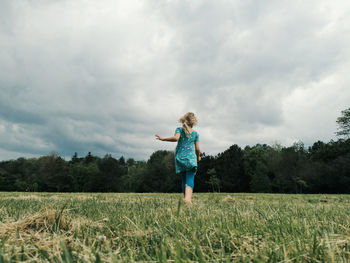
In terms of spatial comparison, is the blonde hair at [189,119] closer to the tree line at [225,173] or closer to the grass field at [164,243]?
the grass field at [164,243]

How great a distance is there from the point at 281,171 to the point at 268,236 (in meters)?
54.6

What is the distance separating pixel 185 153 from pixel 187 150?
0.09m

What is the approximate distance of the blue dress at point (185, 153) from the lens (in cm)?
578

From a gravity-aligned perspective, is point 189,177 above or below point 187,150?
below

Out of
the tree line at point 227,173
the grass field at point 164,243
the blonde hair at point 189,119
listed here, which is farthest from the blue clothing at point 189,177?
the tree line at point 227,173

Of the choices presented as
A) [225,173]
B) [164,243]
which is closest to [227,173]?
[225,173]

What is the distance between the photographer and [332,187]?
138 feet

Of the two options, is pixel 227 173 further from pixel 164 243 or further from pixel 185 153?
pixel 164 243

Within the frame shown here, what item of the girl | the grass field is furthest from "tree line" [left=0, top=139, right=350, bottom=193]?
the grass field

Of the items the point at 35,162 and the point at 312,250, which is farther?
the point at 35,162

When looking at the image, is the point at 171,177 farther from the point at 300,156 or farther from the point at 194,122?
the point at 194,122

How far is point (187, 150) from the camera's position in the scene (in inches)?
233

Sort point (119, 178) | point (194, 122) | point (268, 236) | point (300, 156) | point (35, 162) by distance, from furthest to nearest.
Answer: point (35, 162) < point (119, 178) < point (300, 156) < point (194, 122) < point (268, 236)

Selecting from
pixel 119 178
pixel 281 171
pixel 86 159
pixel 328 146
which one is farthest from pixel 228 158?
pixel 86 159
